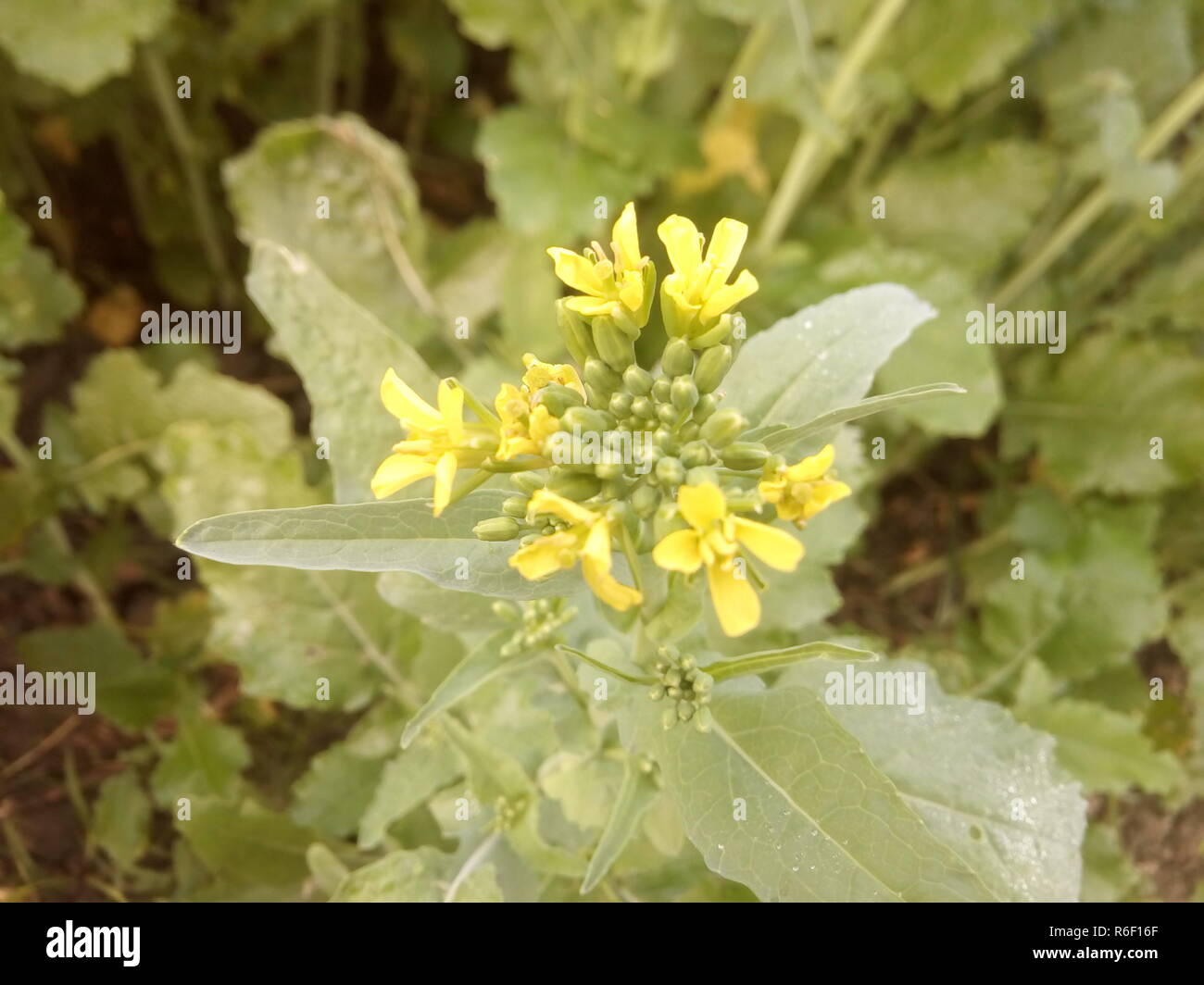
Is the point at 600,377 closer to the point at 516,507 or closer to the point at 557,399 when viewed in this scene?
the point at 557,399

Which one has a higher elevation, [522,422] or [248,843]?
[522,422]

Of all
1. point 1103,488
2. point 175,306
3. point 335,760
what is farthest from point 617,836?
point 175,306

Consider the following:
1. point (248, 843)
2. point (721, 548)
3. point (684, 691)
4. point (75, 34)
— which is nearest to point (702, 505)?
point (721, 548)

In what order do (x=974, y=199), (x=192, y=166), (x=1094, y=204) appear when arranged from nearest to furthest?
(x=1094, y=204), (x=974, y=199), (x=192, y=166)

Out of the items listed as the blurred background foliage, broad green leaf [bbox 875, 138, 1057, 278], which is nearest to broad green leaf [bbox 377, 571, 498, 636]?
the blurred background foliage

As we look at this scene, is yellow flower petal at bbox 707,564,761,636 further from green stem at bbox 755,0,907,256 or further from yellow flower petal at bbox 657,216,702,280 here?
green stem at bbox 755,0,907,256

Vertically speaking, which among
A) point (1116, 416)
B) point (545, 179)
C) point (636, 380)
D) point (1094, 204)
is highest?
point (545, 179)
